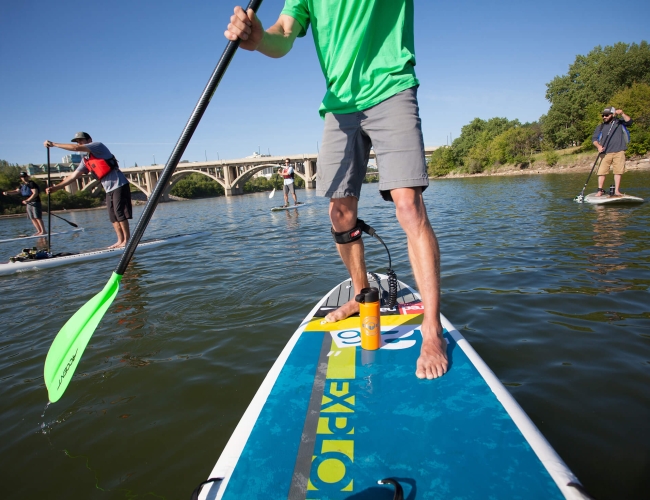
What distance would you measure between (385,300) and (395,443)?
1.77 metres

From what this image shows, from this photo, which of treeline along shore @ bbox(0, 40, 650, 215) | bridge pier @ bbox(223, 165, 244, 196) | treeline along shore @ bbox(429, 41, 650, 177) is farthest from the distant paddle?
bridge pier @ bbox(223, 165, 244, 196)

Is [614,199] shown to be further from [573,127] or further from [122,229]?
[573,127]

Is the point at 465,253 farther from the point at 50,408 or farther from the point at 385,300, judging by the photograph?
the point at 50,408

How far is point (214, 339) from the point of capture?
3.30 metres

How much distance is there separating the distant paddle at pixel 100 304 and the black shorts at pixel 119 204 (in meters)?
6.15

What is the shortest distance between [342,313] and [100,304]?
1.75 meters

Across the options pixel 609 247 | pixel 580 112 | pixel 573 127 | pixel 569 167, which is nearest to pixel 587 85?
pixel 580 112

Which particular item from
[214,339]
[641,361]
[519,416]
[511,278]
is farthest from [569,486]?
[511,278]

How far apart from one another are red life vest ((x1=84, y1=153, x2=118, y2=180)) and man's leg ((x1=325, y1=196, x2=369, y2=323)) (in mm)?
7107

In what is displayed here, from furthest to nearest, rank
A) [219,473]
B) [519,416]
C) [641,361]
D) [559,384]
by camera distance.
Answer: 1. [641,361]
2. [559,384]
3. [519,416]
4. [219,473]

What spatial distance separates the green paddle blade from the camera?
230cm

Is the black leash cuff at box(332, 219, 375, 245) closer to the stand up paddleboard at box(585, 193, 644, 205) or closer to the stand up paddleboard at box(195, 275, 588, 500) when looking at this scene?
the stand up paddleboard at box(195, 275, 588, 500)

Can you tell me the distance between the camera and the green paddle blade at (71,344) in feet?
7.56

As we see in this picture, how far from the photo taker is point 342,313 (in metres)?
2.94
